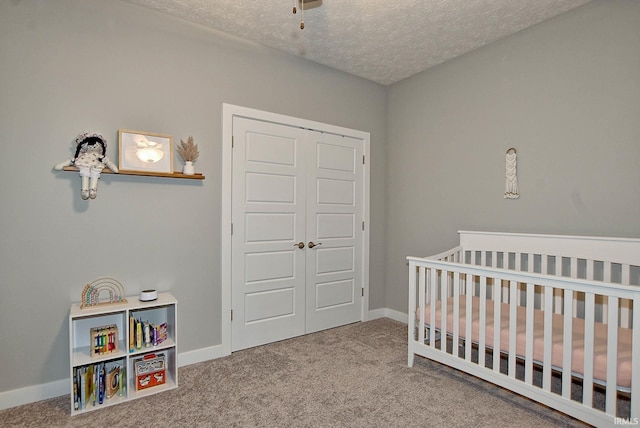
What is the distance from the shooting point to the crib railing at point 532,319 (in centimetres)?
168

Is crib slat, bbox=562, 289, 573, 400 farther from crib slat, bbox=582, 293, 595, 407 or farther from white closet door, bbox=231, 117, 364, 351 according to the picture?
white closet door, bbox=231, 117, 364, 351

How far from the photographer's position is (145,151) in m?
2.47

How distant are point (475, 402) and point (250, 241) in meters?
2.04

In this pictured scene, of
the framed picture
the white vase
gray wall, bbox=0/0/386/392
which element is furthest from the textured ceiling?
the white vase

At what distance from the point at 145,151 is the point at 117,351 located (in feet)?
4.47

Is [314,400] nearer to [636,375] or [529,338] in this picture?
[529,338]

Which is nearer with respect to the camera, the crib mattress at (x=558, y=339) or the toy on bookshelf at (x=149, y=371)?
the crib mattress at (x=558, y=339)

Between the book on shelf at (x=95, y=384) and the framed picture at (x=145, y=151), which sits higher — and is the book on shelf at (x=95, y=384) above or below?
below

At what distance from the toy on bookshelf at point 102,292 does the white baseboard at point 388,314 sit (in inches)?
99.6

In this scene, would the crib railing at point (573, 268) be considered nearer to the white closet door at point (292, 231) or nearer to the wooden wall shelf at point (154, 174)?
the white closet door at point (292, 231)

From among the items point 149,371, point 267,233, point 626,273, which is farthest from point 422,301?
point 149,371

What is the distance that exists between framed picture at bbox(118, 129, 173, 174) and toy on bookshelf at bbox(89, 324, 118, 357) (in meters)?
1.07

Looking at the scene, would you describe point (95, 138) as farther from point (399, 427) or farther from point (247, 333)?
point (399, 427)

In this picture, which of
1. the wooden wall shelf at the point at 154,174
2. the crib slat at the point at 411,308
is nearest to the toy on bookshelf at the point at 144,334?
the wooden wall shelf at the point at 154,174
